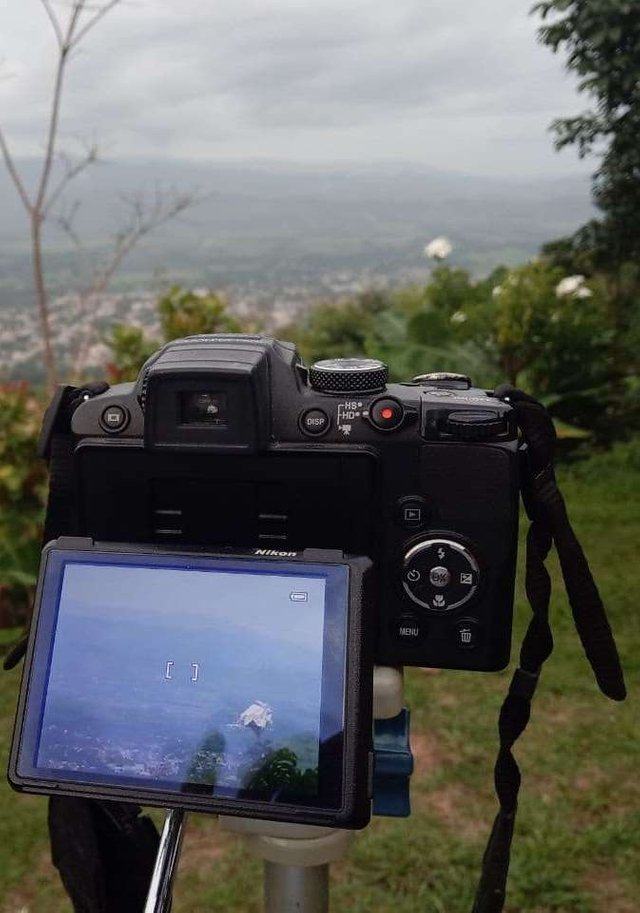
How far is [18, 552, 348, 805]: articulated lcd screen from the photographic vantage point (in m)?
0.83

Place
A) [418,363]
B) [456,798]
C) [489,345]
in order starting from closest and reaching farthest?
[456,798]
[418,363]
[489,345]

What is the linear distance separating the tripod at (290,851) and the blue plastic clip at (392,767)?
31mm

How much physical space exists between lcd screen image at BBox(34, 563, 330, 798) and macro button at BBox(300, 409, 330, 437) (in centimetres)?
A: 17

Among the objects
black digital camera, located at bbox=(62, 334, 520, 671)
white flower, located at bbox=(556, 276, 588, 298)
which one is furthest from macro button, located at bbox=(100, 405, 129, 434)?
white flower, located at bbox=(556, 276, 588, 298)

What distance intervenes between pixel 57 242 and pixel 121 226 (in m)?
0.79

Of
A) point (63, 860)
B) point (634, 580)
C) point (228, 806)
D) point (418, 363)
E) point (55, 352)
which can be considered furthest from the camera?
point (418, 363)

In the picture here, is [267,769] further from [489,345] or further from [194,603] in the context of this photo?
[489,345]

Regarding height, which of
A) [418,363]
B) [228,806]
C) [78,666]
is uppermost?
[78,666]

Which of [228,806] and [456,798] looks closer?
[228,806]

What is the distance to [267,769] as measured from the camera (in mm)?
822

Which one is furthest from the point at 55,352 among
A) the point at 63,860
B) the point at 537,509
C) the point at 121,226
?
the point at 537,509

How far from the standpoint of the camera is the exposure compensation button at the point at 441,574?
96 centimetres

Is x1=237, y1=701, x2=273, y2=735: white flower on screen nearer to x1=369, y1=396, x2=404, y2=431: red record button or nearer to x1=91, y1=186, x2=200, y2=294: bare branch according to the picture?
x1=369, y1=396, x2=404, y2=431: red record button

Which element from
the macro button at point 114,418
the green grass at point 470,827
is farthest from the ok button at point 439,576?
the green grass at point 470,827
